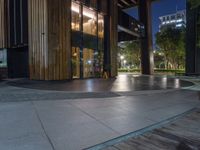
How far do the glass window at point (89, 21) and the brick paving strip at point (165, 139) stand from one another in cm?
1357

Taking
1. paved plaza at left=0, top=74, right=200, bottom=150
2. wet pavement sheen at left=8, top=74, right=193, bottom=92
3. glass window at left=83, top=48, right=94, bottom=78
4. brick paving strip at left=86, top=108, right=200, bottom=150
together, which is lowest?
brick paving strip at left=86, top=108, right=200, bottom=150

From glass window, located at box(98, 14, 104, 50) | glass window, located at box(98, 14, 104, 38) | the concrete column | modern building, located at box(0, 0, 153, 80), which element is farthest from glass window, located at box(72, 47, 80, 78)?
the concrete column

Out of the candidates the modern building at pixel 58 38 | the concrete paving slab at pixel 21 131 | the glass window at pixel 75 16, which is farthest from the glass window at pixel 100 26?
the concrete paving slab at pixel 21 131

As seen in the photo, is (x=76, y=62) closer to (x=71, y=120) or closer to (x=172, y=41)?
(x=71, y=120)

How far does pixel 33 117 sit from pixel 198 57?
877 inches

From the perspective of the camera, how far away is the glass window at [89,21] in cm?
1694

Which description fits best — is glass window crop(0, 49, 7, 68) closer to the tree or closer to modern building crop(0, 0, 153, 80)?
modern building crop(0, 0, 153, 80)

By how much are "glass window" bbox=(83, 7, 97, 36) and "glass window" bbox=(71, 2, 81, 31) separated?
0.81 metres

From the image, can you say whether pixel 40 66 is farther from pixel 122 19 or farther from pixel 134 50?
pixel 134 50

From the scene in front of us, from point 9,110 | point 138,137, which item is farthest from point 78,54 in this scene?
point 138,137

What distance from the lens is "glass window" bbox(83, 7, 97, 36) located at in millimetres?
16938

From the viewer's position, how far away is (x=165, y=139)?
146 inches

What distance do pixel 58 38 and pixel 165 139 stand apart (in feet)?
38.6

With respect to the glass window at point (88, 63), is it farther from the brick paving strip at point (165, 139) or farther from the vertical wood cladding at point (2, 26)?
the brick paving strip at point (165, 139)
